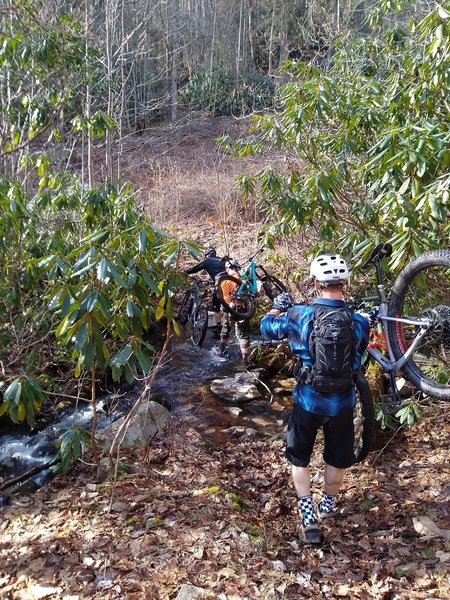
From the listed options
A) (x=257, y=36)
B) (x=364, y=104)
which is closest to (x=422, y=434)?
(x=364, y=104)

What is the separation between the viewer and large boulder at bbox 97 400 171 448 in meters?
4.76

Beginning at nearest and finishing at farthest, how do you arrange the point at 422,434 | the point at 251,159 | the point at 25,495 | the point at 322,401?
the point at 322,401
the point at 25,495
the point at 422,434
the point at 251,159

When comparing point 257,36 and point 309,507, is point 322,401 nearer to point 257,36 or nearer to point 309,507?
point 309,507

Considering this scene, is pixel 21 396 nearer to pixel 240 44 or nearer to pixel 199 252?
pixel 199 252

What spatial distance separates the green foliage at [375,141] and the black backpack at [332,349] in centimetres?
69

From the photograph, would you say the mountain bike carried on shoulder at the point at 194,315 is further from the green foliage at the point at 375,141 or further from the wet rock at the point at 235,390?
the green foliage at the point at 375,141

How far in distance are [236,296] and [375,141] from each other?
11.3ft

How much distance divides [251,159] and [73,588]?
12.3 meters

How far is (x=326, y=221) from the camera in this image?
5.50 metres

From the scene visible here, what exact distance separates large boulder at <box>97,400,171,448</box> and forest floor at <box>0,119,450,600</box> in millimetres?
189

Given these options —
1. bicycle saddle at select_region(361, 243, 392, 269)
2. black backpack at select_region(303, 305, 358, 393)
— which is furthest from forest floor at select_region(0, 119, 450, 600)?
bicycle saddle at select_region(361, 243, 392, 269)

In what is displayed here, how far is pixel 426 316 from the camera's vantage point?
11.4 ft

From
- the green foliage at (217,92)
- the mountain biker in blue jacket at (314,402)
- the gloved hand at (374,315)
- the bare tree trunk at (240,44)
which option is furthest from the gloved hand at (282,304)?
the bare tree trunk at (240,44)

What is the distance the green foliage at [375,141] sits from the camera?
10.8ft
